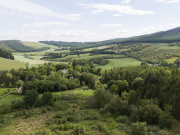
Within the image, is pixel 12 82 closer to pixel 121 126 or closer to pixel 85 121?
pixel 85 121

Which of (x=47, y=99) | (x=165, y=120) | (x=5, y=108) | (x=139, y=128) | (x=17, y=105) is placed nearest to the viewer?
(x=139, y=128)

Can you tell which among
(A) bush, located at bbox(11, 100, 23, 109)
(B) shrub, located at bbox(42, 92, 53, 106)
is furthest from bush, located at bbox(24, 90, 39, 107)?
(B) shrub, located at bbox(42, 92, 53, 106)

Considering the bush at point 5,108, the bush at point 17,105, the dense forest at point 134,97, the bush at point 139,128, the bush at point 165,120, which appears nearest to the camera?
the bush at point 139,128

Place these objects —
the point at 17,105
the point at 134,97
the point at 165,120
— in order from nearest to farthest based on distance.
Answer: the point at 165,120, the point at 134,97, the point at 17,105

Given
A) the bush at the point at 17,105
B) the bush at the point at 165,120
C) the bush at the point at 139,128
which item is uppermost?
the bush at the point at 139,128

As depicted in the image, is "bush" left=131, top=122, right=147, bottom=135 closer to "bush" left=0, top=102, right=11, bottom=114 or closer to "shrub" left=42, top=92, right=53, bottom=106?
"shrub" left=42, top=92, right=53, bottom=106

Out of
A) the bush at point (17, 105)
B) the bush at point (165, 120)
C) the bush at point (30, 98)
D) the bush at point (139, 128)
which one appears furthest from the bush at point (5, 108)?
the bush at point (165, 120)

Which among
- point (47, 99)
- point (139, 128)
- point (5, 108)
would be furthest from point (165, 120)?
point (5, 108)

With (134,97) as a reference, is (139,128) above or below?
above

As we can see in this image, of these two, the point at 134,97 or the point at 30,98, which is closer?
the point at 134,97

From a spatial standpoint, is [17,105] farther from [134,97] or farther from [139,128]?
[139,128]

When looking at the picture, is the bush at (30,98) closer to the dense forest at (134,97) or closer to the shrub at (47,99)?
the dense forest at (134,97)

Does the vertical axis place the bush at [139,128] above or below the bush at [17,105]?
above
